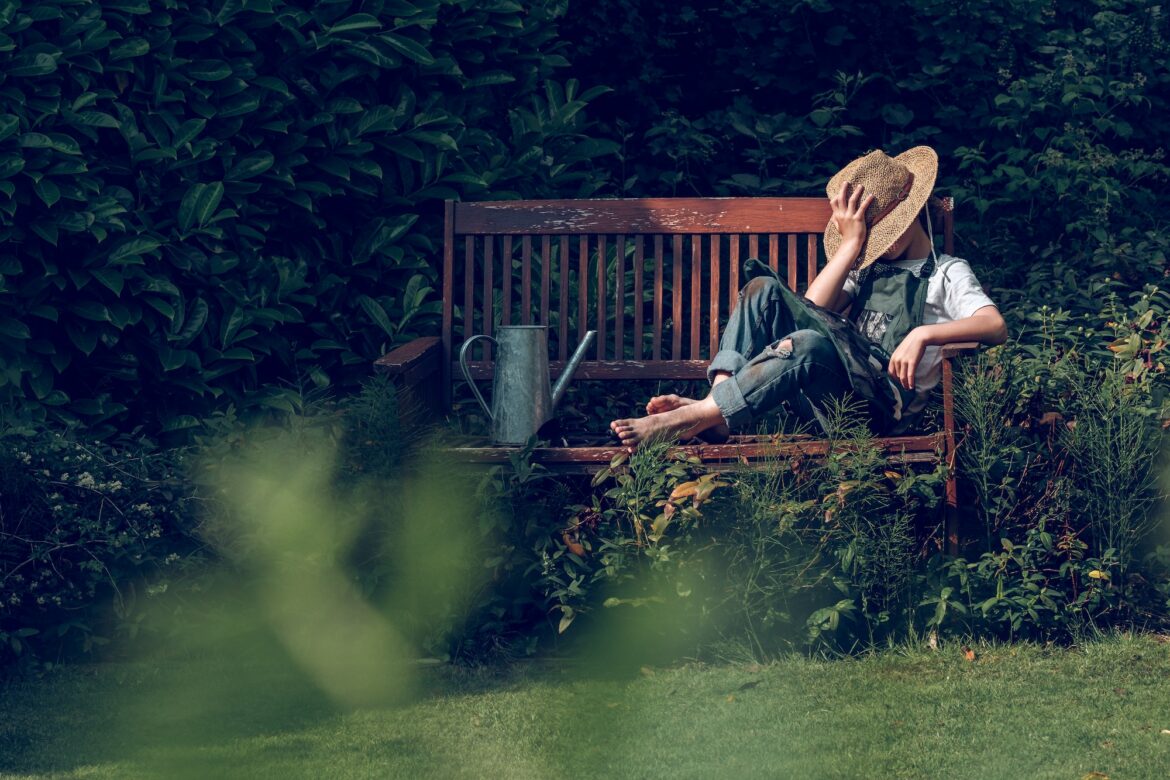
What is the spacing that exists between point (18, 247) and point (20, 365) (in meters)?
0.36

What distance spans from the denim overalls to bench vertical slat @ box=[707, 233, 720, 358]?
0.35m

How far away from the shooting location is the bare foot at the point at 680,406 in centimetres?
Result: 381

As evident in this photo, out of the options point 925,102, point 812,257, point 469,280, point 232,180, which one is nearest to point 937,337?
point 812,257

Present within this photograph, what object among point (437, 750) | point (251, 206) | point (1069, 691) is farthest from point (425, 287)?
point (1069, 691)

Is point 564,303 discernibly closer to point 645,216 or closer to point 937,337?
point 645,216

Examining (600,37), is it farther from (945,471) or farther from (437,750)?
(437,750)

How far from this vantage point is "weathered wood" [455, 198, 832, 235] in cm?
449

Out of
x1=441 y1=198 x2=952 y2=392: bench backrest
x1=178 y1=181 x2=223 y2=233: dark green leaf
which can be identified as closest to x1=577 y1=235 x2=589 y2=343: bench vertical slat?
x1=441 y1=198 x2=952 y2=392: bench backrest

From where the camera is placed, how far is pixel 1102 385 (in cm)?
369

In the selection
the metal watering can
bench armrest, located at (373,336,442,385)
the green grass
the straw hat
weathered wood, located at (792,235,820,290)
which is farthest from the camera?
weathered wood, located at (792,235,820,290)

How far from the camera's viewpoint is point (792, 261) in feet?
14.7

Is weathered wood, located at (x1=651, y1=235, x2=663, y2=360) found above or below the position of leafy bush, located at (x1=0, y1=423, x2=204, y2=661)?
above

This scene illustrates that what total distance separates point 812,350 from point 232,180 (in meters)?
1.98

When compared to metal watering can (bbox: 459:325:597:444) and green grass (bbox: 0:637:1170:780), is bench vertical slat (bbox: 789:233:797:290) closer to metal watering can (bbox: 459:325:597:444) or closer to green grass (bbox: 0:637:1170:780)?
metal watering can (bbox: 459:325:597:444)
